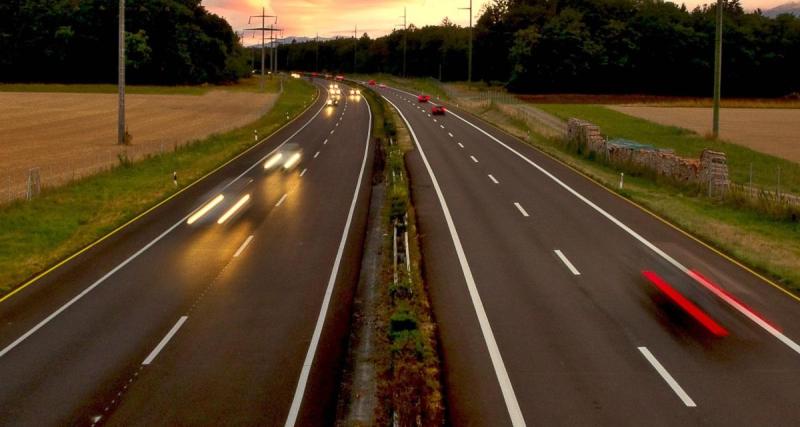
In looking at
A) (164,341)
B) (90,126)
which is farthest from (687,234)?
(90,126)

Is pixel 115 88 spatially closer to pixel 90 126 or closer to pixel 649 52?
pixel 90 126

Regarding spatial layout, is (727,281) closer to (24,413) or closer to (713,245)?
(713,245)

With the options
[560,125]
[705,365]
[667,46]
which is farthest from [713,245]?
[667,46]

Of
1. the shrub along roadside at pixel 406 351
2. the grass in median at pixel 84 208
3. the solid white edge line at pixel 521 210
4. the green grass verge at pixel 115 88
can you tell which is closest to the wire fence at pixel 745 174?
the solid white edge line at pixel 521 210

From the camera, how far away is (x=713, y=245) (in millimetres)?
22531

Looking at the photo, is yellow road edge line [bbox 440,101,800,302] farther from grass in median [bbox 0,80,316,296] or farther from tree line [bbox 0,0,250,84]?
tree line [bbox 0,0,250,84]

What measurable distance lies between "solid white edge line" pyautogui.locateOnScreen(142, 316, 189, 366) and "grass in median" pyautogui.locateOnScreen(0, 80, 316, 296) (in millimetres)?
5502

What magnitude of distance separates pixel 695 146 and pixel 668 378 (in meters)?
43.9

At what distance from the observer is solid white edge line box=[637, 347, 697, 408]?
11823mm

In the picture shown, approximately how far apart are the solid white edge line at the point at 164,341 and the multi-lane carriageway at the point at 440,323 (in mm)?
66

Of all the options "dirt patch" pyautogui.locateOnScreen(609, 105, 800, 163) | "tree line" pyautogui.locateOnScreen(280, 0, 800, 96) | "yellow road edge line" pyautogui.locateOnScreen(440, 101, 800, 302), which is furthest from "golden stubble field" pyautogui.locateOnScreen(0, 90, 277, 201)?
"tree line" pyautogui.locateOnScreen(280, 0, 800, 96)

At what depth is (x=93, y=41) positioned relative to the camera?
12950 centimetres

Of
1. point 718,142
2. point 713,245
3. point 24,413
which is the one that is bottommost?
point 24,413

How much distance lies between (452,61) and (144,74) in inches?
2891
